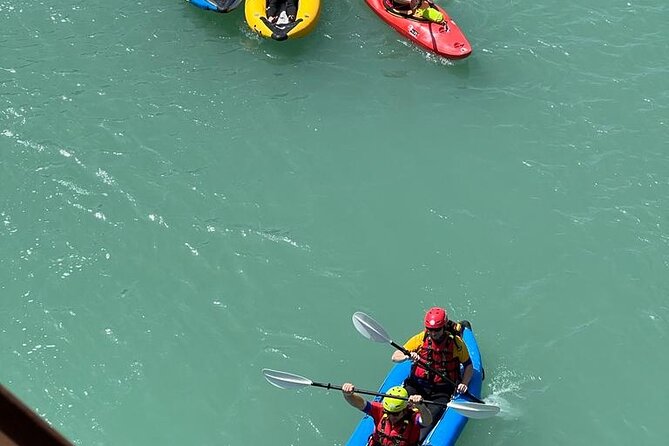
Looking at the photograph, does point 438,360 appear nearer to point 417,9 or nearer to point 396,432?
point 396,432

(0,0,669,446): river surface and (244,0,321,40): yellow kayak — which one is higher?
(244,0,321,40): yellow kayak

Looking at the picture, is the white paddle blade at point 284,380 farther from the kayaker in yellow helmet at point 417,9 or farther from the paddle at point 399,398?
the kayaker in yellow helmet at point 417,9

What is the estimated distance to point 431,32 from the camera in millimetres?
10750

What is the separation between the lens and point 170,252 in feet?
28.3

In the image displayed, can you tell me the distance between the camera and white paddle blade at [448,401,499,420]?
6.52 m

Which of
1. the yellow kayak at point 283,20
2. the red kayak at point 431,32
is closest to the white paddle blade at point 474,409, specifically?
the red kayak at point 431,32

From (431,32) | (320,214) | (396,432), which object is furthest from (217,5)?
(396,432)

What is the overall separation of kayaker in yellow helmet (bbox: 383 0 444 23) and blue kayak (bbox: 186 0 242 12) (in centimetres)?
222

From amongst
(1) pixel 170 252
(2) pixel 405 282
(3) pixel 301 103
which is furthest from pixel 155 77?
(2) pixel 405 282

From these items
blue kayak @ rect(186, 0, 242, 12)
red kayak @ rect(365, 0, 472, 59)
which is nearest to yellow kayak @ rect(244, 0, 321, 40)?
blue kayak @ rect(186, 0, 242, 12)

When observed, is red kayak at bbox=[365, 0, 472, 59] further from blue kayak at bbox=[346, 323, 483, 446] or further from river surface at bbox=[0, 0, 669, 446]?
blue kayak at bbox=[346, 323, 483, 446]

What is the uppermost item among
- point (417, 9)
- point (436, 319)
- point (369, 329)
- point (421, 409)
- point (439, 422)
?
point (417, 9)

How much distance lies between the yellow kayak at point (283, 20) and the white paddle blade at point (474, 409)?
5.95 m

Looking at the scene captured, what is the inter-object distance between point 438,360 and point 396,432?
863 millimetres
